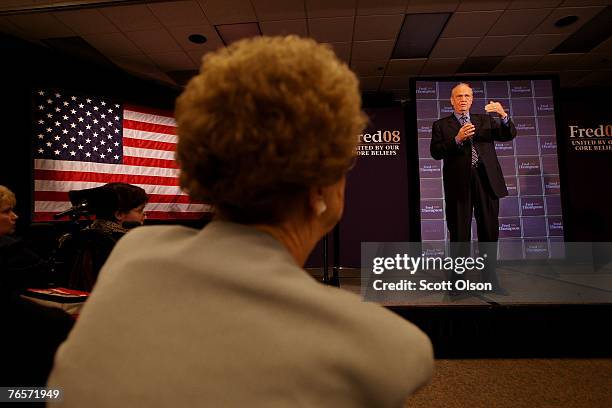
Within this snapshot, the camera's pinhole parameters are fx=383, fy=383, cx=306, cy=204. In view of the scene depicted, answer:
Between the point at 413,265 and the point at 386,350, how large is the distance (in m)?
3.71

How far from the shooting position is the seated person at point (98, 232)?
1845mm

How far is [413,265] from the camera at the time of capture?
3932mm

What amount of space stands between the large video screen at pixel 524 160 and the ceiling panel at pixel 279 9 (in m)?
1.42

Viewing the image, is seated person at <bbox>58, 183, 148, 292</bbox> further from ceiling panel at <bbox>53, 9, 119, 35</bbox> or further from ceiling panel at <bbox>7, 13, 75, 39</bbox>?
ceiling panel at <bbox>7, 13, 75, 39</bbox>

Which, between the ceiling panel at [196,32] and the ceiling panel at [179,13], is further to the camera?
the ceiling panel at [196,32]

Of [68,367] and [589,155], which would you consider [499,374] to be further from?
[589,155]

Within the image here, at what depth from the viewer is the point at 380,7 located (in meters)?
3.89

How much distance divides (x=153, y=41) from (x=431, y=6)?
10.3 feet

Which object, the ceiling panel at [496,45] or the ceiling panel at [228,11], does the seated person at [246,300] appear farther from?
the ceiling panel at [496,45]

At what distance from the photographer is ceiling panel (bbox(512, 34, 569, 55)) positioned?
455 cm

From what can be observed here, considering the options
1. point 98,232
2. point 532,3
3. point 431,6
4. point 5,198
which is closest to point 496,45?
point 532,3

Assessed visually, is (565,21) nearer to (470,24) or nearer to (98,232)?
(470,24)

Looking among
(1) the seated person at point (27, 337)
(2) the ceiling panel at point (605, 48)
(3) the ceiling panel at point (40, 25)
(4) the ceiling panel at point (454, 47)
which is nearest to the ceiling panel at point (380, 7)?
(4) the ceiling panel at point (454, 47)

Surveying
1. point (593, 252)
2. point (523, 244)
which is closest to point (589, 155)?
point (593, 252)
